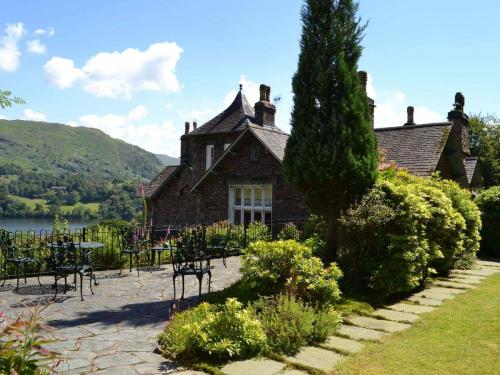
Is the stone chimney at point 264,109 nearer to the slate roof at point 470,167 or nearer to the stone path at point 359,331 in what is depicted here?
the slate roof at point 470,167

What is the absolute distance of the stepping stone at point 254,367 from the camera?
4.97 meters

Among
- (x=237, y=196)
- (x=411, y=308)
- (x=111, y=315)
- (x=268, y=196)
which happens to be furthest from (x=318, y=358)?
(x=237, y=196)

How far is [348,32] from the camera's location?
10680 millimetres

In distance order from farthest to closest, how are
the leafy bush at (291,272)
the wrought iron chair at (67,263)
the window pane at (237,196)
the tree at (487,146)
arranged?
the tree at (487,146), the window pane at (237,196), the wrought iron chair at (67,263), the leafy bush at (291,272)

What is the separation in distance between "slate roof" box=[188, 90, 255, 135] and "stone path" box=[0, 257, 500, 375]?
1736 cm

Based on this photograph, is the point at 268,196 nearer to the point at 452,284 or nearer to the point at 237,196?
the point at 237,196

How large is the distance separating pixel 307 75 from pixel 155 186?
76.4 ft

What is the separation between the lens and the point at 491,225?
56.9ft

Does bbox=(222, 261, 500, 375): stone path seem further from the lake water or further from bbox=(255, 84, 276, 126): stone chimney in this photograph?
bbox=(255, 84, 276, 126): stone chimney

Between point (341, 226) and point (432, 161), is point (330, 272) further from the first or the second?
point (432, 161)

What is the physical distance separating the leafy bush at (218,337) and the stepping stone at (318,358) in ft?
1.63

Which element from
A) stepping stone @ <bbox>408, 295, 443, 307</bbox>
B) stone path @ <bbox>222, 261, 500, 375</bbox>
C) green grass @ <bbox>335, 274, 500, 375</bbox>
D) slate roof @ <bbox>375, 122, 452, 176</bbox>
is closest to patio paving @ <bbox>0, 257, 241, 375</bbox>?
stone path @ <bbox>222, 261, 500, 375</bbox>

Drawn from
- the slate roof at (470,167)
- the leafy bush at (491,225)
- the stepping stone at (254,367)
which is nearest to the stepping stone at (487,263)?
the leafy bush at (491,225)

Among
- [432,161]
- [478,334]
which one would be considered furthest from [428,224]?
[432,161]
